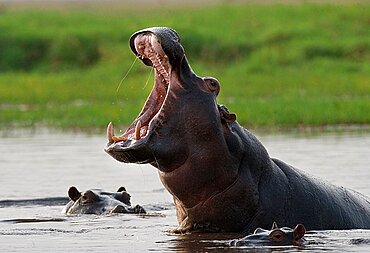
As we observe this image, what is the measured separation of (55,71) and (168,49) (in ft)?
88.5

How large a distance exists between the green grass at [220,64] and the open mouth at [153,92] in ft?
41.3

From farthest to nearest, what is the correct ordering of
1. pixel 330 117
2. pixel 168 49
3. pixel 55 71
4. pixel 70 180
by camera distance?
1. pixel 55 71
2. pixel 330 117
3. pixel 70 180
4. pixel 168 49

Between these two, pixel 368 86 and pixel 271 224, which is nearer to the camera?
pixel 271 224

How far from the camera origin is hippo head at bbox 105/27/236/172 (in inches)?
284

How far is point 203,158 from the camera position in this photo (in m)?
7.32

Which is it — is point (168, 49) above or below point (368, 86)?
above

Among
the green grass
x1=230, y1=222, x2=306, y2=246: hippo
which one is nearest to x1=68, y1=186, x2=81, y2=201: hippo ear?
x1=230, y1=222, x2=306, y2=246: hippo

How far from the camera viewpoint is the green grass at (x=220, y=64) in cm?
2186

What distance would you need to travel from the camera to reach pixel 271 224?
7582mm

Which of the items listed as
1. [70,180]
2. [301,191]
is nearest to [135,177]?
[70,180]

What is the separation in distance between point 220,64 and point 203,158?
25572 millimetres

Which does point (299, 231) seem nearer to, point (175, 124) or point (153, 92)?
point (175, 124)

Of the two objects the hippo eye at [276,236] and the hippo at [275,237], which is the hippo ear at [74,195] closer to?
the hippo at [275,237]

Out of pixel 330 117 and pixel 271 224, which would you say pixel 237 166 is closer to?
pixel 271 224
